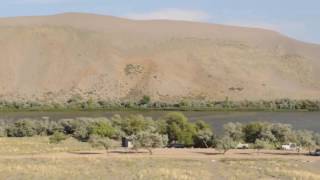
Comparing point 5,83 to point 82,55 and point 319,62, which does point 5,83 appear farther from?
point 319,62

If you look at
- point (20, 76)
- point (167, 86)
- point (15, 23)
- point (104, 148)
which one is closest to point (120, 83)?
point (167, 86)

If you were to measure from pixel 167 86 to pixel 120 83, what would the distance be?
33.7ft

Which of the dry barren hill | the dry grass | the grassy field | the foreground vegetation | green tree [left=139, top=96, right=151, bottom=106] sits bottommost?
the dry grass

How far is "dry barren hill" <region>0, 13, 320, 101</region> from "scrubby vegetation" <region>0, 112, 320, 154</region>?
7324 cm

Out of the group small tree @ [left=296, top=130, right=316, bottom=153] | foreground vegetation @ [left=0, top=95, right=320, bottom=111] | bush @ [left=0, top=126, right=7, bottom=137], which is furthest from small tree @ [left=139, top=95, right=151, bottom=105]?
small tree @ [left=296, top=130, right=316, bottom=153]

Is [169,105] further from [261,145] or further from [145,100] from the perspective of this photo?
[261,145]

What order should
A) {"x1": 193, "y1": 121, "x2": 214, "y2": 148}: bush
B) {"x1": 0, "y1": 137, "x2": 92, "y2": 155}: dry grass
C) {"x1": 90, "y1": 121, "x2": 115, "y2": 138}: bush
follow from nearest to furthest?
{"x1": 0, "y1": 137, "x2": 92, "y2": 155}: dry grass, {"x1": 193, "y1": 121, "x2": 214, "y2": 148}: bush, {"x1": 90, "y1": 121, "x2": 115, "y2": 138}: bush

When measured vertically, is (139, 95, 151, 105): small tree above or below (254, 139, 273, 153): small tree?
above

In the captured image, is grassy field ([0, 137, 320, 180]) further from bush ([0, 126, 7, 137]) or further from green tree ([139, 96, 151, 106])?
green tree ([139, 96, 151, 106])

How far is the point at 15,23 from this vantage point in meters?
189

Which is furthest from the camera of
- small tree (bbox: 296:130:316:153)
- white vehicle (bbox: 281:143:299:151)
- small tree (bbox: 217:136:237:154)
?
small tree (bbox: 296:130:316:153)

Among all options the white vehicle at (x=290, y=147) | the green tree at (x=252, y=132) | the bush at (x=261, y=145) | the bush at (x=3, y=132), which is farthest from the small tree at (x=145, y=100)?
the white vehicle at (x=290, y=147)

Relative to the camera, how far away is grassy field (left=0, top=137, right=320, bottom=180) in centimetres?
3014

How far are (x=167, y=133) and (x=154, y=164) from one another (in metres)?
22.4
